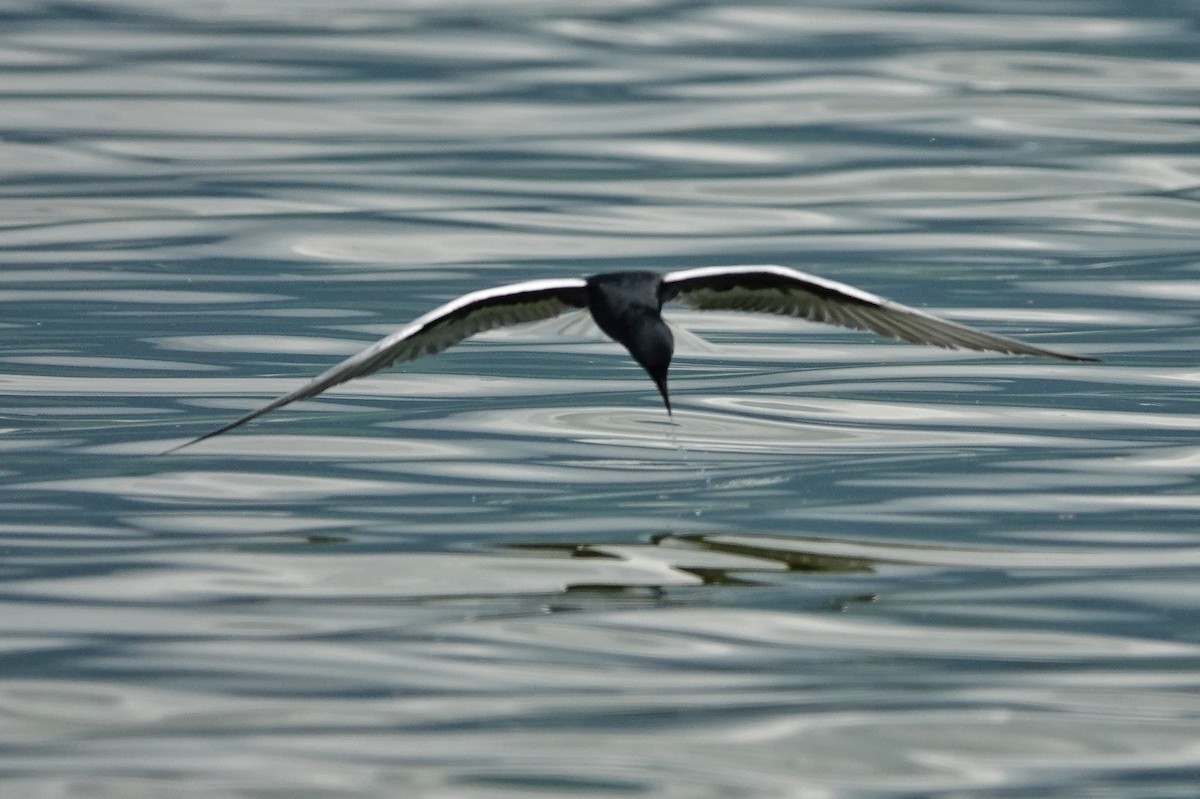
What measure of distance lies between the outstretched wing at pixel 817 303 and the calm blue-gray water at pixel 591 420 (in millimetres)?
519

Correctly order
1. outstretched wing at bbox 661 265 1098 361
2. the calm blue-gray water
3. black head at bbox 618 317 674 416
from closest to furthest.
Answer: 1. the calm blue-gray water
2. black head at bbox 618 317 674 416
3. outstretched wing at bbox 661 265 1098 361

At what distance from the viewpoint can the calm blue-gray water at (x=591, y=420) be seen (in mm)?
5938

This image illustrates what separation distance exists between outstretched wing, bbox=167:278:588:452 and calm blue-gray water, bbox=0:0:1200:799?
0.51 m

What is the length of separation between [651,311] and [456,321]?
0.99 meters

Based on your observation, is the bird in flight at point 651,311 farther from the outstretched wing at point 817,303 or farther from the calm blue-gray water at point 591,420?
the calm blue-gray water at point 591,420

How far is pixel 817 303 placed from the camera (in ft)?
31.1

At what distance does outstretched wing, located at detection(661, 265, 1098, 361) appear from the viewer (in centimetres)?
879

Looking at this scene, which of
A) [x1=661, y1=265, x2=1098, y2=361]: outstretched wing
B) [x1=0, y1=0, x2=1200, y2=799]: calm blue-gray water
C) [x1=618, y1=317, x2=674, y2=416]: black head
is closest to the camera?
[x1=0, y1=0, x2=1200, y2=799]: calm blue-gray water

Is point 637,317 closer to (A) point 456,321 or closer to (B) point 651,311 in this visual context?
(B) point 651,311

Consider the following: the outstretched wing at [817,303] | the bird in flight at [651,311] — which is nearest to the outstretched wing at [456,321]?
the bird in flight at [651,311]

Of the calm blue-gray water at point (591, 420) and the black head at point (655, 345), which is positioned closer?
the calm blue-gray water at point (591, 420)

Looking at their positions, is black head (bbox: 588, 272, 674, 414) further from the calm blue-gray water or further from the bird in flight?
the calm blue-gray water

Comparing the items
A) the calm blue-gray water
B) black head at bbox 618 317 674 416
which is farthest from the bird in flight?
the calm blue-gray water

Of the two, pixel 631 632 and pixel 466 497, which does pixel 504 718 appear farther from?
pixel 466 497
